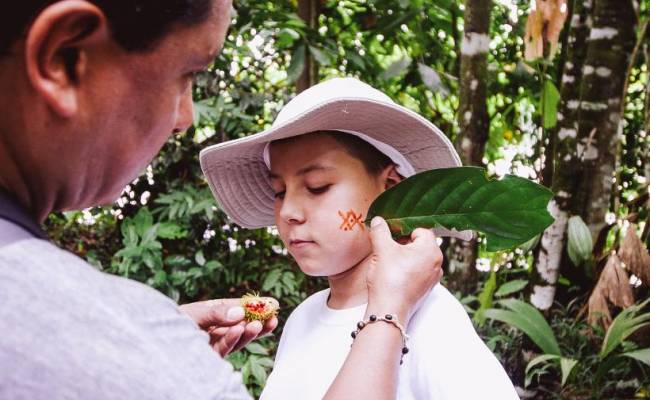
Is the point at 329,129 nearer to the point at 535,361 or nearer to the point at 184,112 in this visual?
the point at 184,112

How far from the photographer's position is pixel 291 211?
4.33 ft

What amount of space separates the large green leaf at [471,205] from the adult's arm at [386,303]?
58 mm

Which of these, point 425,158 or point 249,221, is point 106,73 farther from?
point 249,221

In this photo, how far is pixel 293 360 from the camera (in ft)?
4.43

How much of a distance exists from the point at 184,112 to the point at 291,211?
0.56m

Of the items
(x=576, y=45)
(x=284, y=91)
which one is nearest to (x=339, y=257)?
(x=284, y=91)

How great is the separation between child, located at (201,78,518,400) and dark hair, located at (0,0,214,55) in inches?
24.3

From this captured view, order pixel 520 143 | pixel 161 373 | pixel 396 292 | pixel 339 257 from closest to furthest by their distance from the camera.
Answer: pixel 161 373
pixel 396 292
pixel 339 257
pixel 520 143

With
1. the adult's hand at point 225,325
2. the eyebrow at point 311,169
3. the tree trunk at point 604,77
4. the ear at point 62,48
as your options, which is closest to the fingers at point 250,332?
the adult's hand at point 225,325

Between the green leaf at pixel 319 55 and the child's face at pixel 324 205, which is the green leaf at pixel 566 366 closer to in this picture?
the green leaf at pixel 319 55

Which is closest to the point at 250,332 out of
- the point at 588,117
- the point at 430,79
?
the point at 430,79

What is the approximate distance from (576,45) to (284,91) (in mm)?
1810

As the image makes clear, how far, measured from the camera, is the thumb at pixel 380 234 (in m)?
1.12

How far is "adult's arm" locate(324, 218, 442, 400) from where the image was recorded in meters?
0.89
